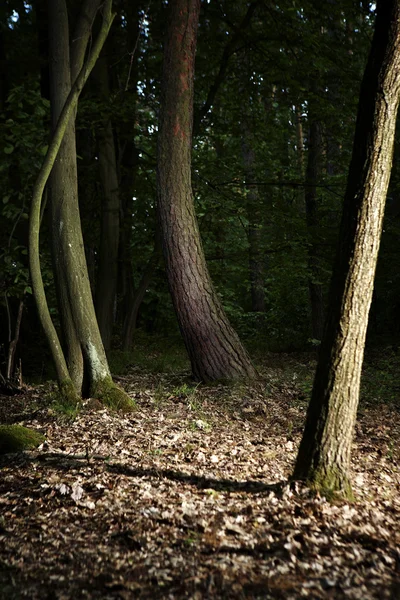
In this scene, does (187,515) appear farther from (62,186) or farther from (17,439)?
(62,186)

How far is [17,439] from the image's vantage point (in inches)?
215

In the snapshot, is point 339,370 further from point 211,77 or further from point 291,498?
point 211,77

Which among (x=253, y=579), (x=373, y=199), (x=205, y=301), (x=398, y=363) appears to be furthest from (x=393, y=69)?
(x=398, y=363)

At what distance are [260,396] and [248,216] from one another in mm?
5004

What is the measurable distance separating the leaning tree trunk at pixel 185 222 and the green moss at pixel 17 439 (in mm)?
3045

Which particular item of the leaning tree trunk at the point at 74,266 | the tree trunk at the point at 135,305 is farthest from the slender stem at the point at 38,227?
the tree trunk at the point at 135,305

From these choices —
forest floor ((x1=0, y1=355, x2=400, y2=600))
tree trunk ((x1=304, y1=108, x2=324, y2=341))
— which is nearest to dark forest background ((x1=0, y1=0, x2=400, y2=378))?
tree trunk ((x1=304, y1=108, x2=324, y2=341))

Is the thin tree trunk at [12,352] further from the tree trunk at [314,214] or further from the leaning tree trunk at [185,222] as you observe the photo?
the tree trunk at [314,214]

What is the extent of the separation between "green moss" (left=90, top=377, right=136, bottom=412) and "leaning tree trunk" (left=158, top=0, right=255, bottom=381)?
1.61 m

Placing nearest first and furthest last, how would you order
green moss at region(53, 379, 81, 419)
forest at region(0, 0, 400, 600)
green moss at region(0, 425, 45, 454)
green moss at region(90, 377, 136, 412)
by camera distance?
1. forest at region(0, 0, 400, 600)
2. green moss at region(0, 425, 45, 454)
3. green moss at region(53, 379, 81, 419)
4. green moss at region(90, 377, 136, 412)

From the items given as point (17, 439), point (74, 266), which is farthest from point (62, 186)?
point (17, 439)

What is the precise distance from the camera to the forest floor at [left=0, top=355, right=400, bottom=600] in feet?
10.1

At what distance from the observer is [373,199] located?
3.80m

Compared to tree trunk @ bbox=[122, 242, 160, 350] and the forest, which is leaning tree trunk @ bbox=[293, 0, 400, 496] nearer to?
the forest
